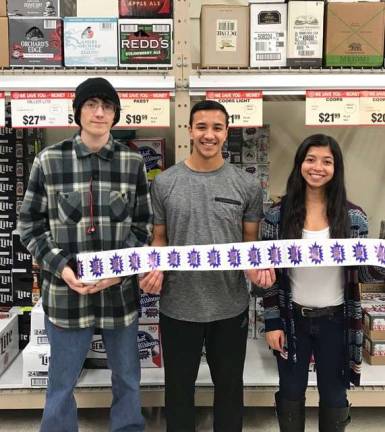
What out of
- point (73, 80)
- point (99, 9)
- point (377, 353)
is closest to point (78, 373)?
point (73, 80)

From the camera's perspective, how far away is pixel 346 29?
193cm

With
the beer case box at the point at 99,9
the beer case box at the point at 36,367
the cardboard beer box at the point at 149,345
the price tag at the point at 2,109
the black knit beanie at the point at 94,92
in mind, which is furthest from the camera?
the beer case box at the point at 99,9

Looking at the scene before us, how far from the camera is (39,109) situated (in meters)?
1.89

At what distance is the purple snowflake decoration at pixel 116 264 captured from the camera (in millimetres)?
1608

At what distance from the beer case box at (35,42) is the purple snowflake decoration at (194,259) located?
0.99 meters

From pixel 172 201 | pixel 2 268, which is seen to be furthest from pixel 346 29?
pixel 2 268

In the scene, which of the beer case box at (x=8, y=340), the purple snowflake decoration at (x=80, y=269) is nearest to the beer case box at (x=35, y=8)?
the purple snowflake decoration at (x=80, y=269)

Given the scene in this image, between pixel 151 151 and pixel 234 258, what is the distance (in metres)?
0.89

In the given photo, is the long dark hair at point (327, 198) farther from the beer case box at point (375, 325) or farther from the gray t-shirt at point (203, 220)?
the beer case box at point (375, 325)

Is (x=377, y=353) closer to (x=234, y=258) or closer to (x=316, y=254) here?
(x=316, y=254)

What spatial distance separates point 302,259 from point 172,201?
0.49m

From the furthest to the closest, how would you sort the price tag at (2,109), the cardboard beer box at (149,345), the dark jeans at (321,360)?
the cardboard beer box at (149,345), the price tag at (2,109), the dark jeans at (321,360)

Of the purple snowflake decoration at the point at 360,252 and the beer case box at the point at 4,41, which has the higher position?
the beer case box at the point at 4,41

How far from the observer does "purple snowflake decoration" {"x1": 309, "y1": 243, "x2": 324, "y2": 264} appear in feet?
5.19
